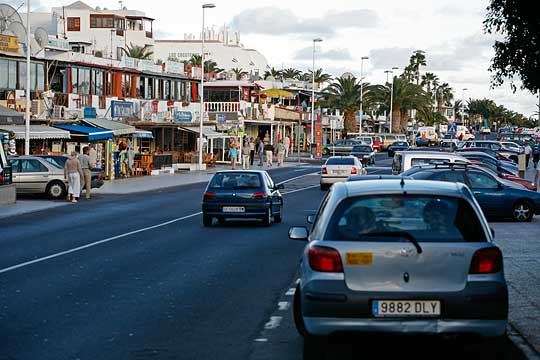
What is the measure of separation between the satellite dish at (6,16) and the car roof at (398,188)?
3943 centimetres

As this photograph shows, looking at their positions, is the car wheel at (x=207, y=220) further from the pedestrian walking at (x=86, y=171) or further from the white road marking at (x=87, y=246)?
the pedestrian walking at (x=86, y=171)

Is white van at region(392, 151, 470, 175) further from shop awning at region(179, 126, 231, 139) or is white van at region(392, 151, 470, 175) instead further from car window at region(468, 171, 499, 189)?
shop awning at region(179, 126, 231, 139)

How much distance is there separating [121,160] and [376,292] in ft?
141

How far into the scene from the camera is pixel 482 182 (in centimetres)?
2739

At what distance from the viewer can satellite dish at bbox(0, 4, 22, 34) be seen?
46.0m

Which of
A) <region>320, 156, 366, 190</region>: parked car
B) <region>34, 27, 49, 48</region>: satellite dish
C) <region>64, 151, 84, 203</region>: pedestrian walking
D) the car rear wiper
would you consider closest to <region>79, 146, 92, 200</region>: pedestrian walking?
<region>64, 151, 84, 203</region>: pedestrian walking

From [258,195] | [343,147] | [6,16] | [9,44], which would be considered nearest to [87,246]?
[258,195]

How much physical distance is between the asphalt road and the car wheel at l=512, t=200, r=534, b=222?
659cm

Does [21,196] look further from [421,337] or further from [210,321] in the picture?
[421,337]

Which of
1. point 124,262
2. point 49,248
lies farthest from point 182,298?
point 49,248

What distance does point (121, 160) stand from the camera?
5044 cm

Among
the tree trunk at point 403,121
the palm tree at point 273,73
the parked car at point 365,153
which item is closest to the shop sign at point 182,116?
the parked car at point 365,153

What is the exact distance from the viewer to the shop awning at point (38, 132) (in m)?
42.8

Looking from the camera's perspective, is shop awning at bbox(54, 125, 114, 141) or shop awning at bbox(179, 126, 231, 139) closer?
shop awning at bbox(54, 125, 114, 141)
